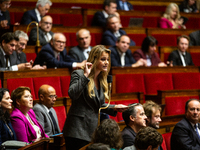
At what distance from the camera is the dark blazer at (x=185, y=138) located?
882mm

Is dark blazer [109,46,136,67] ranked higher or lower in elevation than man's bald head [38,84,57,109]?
higher

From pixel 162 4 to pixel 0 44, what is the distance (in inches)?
52.9

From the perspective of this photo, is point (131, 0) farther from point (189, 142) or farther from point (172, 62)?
point (189, 142)

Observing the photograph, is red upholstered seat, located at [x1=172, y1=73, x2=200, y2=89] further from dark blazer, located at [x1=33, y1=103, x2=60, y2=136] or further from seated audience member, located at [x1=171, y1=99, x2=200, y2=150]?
dark blazer, located at [x1=33, y1=103, x2=60, y2=136]

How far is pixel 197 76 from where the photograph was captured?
1.34m

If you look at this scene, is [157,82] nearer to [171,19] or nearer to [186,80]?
[186,80]

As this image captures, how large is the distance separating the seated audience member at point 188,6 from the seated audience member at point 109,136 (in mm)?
1694

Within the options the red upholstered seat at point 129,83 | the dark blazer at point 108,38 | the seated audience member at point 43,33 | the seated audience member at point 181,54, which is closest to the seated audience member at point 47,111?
the red upholstered seat at point 129,83

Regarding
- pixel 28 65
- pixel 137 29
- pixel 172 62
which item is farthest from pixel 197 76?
pixel 28 65

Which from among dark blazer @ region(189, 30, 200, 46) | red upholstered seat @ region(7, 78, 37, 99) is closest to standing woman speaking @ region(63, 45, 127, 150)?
red upholstered seat @ region(7, 78, 37, 99)

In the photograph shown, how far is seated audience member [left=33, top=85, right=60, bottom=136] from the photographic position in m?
0.89

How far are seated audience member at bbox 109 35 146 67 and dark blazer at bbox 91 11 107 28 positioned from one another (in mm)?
323

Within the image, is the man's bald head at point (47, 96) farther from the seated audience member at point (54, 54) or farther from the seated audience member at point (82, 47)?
the seated audience member at point (82, 47)

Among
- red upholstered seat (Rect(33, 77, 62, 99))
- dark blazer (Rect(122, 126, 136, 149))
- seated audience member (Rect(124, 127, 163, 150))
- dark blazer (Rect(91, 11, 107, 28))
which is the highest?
dark blazer (Rect(91, 11, 107, 28))
